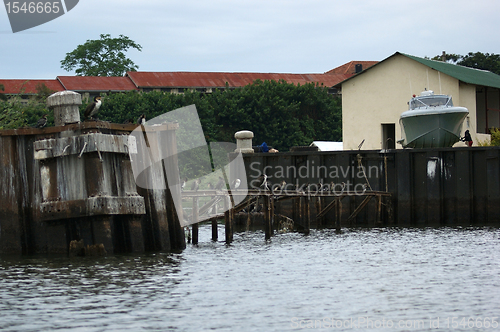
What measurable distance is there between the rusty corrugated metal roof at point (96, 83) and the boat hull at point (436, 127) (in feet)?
193

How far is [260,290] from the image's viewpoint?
57.4 ft

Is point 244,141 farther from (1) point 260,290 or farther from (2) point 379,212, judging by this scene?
(1) point 260,290

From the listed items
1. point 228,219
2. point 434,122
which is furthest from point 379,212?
point 228,219

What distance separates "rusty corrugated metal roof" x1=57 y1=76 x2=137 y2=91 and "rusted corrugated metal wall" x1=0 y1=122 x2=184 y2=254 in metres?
72.3

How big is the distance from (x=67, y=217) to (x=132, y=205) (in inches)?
66.2

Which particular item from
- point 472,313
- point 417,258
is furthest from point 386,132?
point 472,313

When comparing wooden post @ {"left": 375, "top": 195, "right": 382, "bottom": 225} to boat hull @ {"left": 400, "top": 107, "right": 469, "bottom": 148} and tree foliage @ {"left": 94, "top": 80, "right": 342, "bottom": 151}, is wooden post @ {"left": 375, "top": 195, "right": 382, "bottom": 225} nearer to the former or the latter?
boat hull @ {"left": 400, "top": 107, "right": 469, "bottom": 148}

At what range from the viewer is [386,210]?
34969 millimetres

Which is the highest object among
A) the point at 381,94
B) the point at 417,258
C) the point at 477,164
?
the point at 381,94

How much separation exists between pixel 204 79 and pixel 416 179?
63.1 meters

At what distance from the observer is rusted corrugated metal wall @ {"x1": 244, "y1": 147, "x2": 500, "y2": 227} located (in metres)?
33.0

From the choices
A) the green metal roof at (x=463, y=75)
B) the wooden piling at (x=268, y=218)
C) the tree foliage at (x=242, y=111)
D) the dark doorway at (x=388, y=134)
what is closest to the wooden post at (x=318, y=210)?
the wooden piling at (x=268, y=218)

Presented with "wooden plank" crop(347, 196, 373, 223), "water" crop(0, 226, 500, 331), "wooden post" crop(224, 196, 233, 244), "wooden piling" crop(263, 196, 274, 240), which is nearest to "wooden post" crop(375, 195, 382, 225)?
"wooden plank" crop(347, 196, 373, 223)

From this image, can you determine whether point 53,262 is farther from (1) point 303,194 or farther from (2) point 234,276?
(1) point 303,194
